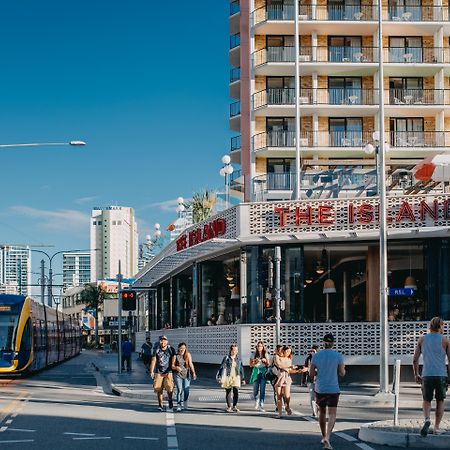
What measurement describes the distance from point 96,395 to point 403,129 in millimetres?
32787

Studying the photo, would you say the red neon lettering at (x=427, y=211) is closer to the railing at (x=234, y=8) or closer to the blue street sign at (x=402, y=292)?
the blue street sign at (x=402, y=292)

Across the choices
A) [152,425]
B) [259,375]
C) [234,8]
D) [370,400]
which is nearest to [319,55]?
[234,8]

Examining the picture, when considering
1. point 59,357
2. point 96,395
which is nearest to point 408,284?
point 96,395

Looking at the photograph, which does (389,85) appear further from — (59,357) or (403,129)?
(59,357)

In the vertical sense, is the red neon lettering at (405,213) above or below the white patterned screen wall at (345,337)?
above

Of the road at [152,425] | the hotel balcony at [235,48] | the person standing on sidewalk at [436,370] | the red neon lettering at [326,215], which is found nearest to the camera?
the person standing on sidewalk at [436,370]

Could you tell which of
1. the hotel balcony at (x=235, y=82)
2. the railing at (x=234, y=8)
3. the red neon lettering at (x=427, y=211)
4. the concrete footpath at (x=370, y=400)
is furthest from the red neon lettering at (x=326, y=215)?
the railing at (x=234, y=8)

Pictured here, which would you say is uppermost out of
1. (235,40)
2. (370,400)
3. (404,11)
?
(404,11)

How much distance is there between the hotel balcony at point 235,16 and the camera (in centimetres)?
6031

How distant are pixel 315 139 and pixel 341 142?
5.10 feet

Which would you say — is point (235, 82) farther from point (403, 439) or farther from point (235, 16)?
point (403, 439)

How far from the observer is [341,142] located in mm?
55375

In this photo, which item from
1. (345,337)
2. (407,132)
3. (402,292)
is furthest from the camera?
(407,132)

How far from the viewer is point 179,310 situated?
4669 centimetres
